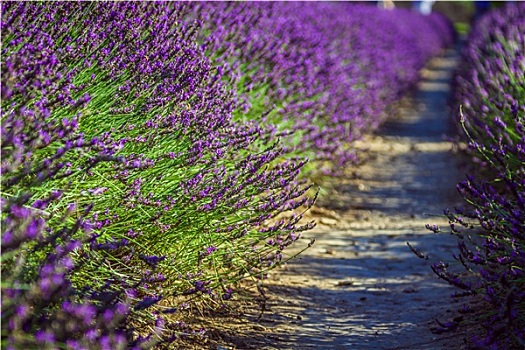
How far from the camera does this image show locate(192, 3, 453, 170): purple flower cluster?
4.50m

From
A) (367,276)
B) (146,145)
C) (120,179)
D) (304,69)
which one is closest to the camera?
(120,179)

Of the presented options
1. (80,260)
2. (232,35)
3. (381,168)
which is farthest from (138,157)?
(381,168)

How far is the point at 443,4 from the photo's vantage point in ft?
167

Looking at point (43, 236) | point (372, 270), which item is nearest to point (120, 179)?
point (43, 236)

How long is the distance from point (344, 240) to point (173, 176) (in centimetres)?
203

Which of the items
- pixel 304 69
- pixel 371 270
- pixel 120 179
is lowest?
pixel 371 270

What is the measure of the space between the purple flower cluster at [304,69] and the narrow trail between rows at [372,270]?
0.44 m

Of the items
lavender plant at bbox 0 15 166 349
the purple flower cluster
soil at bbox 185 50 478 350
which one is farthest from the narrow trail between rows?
lavender plant at bbox 0 15 166 349

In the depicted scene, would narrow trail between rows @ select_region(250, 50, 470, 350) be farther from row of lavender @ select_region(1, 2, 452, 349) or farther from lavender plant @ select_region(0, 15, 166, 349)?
lavender plant @ select_region(0, 15, 166, 349)

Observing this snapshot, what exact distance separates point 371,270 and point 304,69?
179cm

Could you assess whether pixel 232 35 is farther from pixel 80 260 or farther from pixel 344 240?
pixel 80 260

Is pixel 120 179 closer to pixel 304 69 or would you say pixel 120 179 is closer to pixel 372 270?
pixel 372 270

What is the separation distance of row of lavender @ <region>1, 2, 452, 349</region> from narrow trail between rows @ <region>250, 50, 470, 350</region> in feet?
1.50

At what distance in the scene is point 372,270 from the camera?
429 cm
